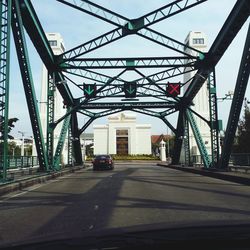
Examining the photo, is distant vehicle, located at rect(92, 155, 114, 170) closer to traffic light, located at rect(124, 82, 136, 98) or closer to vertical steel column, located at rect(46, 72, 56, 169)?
traffic light, located at rect(124, 82, 136, 98)

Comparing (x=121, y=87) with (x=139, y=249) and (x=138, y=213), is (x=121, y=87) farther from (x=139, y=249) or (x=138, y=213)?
(x=139, y=249)

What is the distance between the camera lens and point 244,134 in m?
54.1

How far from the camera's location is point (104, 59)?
30062 millimetres

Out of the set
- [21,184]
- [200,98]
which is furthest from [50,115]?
[200,98]

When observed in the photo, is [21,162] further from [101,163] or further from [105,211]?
[105,211]

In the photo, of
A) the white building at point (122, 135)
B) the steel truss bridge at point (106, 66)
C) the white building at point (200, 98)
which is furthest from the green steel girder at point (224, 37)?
the white building at point (122, 135)

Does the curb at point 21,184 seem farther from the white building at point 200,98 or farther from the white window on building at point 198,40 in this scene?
the white window on building at point 198,40

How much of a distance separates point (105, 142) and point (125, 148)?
511 centimetres

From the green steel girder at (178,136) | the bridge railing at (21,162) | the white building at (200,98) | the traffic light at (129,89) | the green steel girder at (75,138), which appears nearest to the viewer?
the bridge railing at (21,162)

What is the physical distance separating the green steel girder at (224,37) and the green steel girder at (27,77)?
11.0m

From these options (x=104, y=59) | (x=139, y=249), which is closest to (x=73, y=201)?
(x=139, y=249)

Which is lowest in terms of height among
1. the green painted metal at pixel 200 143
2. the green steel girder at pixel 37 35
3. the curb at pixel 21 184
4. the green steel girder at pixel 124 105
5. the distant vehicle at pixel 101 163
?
the curb at pixel 21 184

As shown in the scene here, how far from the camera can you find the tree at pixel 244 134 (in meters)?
53.4

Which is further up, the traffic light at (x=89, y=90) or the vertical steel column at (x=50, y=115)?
the traffic light at (x=89, y=90)
